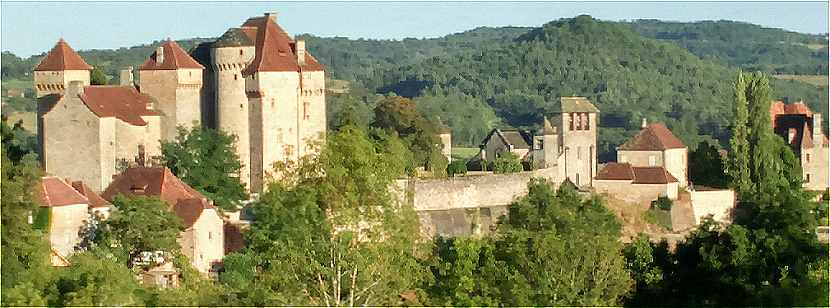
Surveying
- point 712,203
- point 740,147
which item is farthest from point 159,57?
point 740,147

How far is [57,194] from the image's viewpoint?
1797 inches

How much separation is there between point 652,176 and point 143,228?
19.9 m

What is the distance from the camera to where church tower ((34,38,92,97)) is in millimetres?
52531

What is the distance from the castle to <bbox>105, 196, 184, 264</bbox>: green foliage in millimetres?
5823

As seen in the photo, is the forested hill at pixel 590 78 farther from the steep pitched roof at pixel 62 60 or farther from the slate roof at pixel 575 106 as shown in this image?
the steep pitched roof at pixel 62 60

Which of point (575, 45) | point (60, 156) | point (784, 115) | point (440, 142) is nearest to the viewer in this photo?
point (60, 156)

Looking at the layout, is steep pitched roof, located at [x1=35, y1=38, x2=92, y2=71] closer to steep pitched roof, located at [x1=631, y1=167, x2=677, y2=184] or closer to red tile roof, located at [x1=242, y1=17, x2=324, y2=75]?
red tile roof, located at [x1=242, y1=17, x2=324, y2=75]

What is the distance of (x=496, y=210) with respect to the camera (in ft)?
180

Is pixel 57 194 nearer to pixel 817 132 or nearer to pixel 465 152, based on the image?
pixel 817 132

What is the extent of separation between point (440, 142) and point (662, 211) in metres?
7.61

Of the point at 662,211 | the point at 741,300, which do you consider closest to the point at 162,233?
the point at 741,300

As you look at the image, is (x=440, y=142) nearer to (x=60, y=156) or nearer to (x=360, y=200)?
(x=60, y=156)

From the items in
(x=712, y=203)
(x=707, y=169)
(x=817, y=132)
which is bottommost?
(x=712, y=203)

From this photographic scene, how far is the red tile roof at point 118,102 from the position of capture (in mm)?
50562
